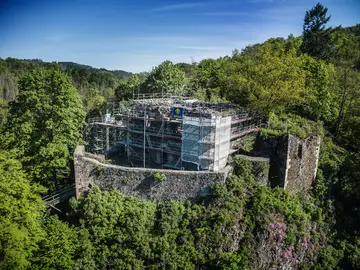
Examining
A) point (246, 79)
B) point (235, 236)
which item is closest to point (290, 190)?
point (235, 236)

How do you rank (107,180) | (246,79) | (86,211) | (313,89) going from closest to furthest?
(86,211) → (107,180) → (246,79) → (313,89)

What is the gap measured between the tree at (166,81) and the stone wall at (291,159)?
17.6 metres

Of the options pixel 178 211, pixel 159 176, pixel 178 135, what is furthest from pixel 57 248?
pixel 178 135

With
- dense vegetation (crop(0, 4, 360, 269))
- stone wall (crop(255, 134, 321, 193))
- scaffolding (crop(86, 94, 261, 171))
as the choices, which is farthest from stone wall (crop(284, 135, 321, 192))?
scaffolding (crop(86, 94, 261, 171))

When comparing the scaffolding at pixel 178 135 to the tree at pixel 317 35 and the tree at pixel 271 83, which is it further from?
the tree at pixel 317 35

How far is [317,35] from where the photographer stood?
34.3 metres

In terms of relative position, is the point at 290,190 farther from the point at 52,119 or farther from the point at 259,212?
the point at 52,119

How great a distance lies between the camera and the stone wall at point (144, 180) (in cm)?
1734

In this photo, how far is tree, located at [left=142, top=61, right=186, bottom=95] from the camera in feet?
116

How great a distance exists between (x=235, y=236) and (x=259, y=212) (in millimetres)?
2005

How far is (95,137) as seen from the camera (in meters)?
26.0

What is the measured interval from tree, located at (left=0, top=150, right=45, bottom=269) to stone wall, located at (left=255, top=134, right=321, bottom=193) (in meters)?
14.4

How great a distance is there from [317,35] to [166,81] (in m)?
18.9

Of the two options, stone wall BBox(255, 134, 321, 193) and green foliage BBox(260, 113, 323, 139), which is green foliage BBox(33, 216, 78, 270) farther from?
green foliage BBox(260, 113, 323, 139)
